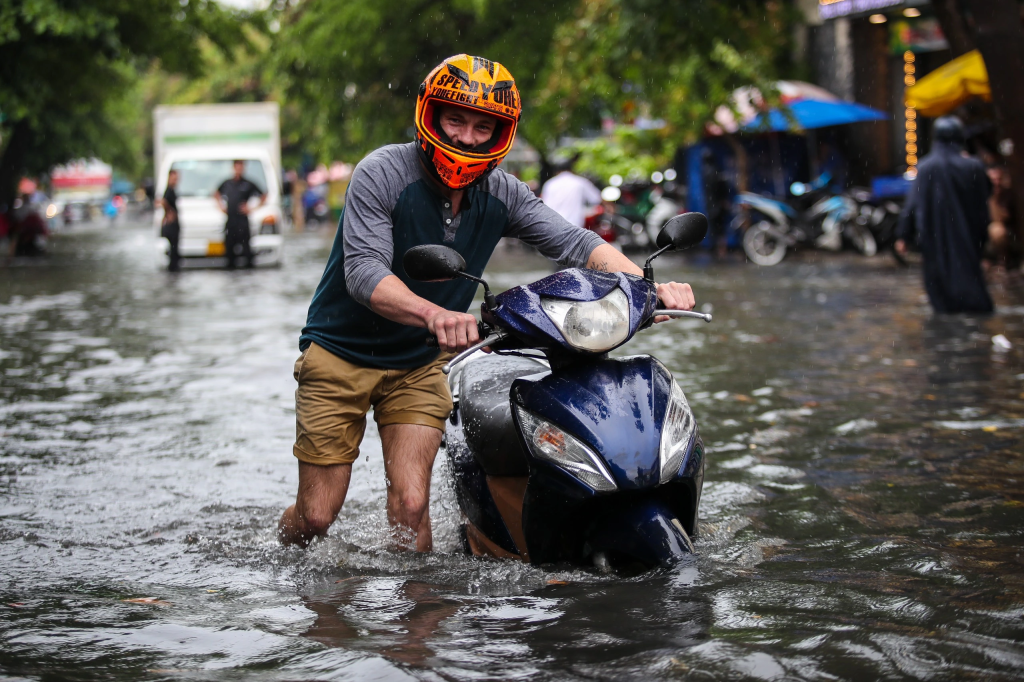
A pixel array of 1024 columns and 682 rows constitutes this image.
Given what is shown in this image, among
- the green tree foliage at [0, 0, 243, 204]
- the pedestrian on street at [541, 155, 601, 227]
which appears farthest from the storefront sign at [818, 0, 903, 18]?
the green tree foliage at [0, 0, 243, 204]

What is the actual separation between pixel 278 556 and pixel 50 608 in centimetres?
79

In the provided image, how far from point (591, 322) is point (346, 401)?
1086mm

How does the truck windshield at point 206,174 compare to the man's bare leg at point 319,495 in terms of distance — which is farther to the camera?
the truck windshield at point 206,174

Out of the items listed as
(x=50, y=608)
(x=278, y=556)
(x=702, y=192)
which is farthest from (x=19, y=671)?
(x=702, y=192)

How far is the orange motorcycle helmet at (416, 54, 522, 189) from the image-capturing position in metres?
3.69

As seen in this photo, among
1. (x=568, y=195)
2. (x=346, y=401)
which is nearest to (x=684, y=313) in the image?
(x=346, y=401)

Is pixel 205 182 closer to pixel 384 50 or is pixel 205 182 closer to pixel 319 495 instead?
pixel 384 50

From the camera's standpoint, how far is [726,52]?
60.8 ft

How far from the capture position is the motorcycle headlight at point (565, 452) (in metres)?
3.35

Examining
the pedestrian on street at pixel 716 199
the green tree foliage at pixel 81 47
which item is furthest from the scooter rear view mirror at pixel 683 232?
the pedestrian on street at pixel 716 199

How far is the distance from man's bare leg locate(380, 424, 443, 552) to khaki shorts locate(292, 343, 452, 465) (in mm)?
44

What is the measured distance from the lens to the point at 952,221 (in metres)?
11.8

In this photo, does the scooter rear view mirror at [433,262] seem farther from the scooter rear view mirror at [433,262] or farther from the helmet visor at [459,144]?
the helmet visor at [459,144]

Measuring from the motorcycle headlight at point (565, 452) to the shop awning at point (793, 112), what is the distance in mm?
17453
